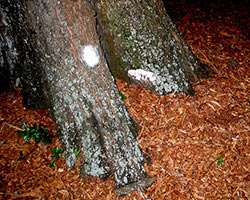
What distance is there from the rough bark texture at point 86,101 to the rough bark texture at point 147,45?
515 mm

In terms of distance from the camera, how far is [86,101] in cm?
219

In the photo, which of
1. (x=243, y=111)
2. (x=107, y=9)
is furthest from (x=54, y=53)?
(x=243, y=111)

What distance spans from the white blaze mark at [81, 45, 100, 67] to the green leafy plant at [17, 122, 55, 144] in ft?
3.62

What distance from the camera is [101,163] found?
225 cm

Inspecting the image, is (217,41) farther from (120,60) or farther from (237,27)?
(120,60)

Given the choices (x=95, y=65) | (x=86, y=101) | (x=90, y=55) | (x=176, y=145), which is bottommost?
(x=176, y=145)

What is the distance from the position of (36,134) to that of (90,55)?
1269 mm

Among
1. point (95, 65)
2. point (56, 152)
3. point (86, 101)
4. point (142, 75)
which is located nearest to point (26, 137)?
point (56, 152)

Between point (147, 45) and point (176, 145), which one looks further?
point (147, 45)

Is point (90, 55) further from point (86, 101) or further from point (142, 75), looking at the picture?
point (142, 75)

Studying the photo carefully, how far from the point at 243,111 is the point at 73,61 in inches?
85.6

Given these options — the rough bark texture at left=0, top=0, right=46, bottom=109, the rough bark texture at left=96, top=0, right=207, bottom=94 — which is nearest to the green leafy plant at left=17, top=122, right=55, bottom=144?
the rough bark texture at left=0, top=0, right=46, bottom=109

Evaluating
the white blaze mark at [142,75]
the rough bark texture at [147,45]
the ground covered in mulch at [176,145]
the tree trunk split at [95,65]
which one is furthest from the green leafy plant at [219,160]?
the white blaze mark at [142,75]

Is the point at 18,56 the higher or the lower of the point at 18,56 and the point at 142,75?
the higher
